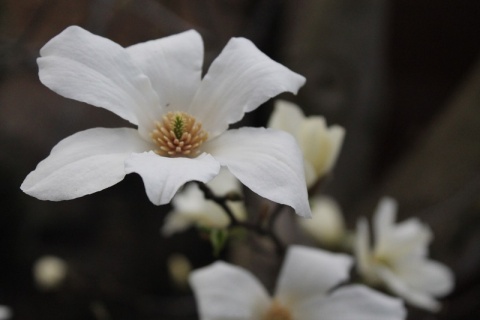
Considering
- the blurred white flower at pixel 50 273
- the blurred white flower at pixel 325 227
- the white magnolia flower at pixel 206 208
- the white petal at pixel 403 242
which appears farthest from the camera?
the blurred white flower at pixel 50 273

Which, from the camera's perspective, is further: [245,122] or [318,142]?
[245,122]

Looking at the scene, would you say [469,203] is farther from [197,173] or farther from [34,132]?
[34,132]

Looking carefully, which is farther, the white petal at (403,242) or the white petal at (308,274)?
the white petal at (403,242)

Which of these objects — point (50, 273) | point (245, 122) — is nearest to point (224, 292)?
point (50, 273)

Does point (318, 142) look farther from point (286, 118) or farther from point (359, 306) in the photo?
point (359, 306)

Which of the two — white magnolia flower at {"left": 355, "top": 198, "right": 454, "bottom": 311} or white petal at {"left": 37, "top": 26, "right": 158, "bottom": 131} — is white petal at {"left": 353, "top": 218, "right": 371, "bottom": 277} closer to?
white magnolia flower at {"left": 355, "top": 198, "right": 454, "bottom": 311}

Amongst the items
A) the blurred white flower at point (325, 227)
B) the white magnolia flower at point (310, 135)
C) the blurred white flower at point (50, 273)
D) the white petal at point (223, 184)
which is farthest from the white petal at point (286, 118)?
the blurred white flower at point (50, 273)

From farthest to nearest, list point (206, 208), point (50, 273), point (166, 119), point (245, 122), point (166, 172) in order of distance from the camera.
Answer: point (245, 122)
point (50, 273)
point (206, 208)
point (166, 119)
point (166, 172)

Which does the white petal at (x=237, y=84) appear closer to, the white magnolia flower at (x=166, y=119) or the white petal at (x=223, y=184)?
the white magnolia flower at (x=166, y=119)
